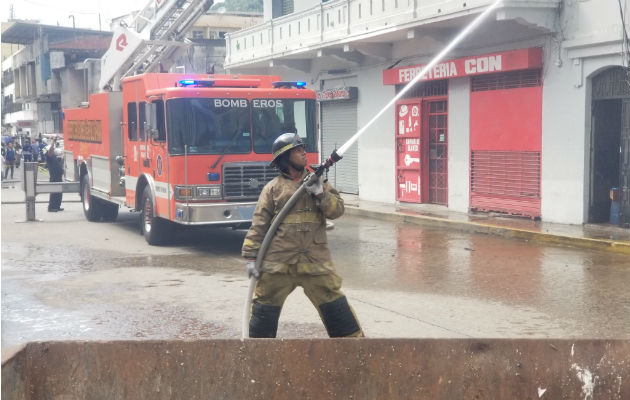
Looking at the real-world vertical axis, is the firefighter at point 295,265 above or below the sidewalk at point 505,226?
above

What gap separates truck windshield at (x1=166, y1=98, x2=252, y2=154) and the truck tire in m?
1.53

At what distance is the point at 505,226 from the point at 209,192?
5777 millimetres

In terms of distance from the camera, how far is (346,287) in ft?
33.0

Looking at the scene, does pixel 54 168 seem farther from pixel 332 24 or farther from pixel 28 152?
pixel 28 152

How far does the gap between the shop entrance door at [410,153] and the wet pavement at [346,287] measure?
4.89 metres

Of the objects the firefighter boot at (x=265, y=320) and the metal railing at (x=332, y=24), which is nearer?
the firefighter boot at (x=265, y=320)

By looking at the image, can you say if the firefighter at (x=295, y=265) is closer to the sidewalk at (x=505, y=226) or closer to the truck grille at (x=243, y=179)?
the truck grille at (x=243, y=179)

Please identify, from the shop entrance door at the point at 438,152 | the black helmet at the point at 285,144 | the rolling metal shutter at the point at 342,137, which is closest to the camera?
the black helmet at the point at 285,144

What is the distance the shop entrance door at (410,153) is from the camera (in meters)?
20.3

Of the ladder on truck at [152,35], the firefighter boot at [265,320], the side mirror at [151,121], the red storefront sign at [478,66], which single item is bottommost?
the firefighter boot at [265,320]

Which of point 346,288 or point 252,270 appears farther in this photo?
point 346,288

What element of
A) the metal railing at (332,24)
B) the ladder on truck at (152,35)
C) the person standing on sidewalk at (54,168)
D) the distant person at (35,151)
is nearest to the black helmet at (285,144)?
the metal railing at (332,24)

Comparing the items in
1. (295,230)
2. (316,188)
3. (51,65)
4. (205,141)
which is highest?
(51,65)

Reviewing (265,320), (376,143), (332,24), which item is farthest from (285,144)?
(376,143)
